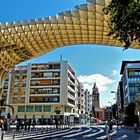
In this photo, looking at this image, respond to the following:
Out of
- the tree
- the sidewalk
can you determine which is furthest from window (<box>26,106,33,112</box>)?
the tree

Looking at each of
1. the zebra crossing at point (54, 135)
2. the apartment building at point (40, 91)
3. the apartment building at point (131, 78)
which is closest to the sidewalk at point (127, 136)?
the zebra crossing at point (54, 135)

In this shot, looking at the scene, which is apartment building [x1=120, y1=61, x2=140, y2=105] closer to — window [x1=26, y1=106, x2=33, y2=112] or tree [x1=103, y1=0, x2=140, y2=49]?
window [x1=26, y1=106, x2=33, y2=112]

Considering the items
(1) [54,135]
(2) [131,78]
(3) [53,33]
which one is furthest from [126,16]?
(2) [131,78]

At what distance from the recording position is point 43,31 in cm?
3878

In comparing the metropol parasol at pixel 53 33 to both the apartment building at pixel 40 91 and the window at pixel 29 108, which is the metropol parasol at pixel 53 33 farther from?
the window at pixel 29 108

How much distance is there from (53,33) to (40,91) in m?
63.0

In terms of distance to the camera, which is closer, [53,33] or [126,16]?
[126,16]

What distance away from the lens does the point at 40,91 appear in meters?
101

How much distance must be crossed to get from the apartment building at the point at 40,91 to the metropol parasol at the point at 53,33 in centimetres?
5023

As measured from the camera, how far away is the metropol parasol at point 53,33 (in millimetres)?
34594

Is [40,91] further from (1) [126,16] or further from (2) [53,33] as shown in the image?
(1) [126,16]

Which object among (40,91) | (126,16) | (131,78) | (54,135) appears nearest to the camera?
(126,16)

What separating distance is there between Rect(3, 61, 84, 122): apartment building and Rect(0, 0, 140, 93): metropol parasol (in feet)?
165

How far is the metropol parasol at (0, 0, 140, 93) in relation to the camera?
34594 mm
